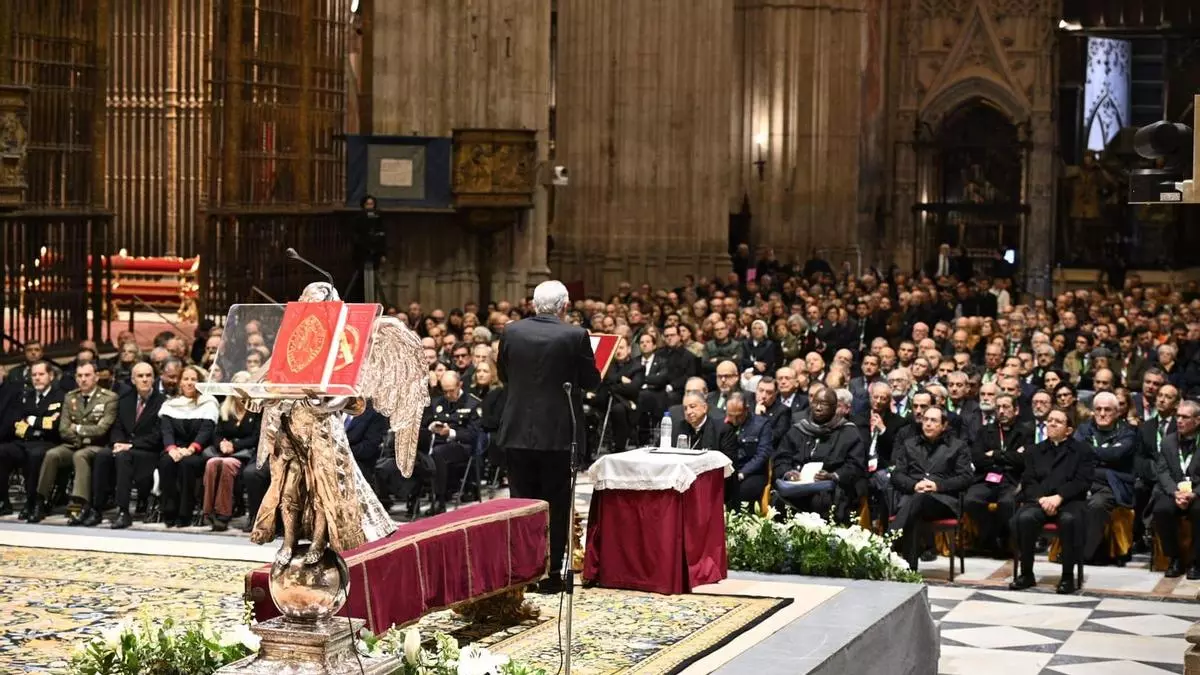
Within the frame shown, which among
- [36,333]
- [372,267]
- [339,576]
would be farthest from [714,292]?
[339,576]

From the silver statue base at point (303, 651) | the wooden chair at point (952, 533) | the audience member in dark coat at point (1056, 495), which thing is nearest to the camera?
the silver statue base at point (303, 651)

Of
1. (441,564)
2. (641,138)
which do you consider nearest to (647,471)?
(441,564)

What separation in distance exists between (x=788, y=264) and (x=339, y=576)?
27.3 m

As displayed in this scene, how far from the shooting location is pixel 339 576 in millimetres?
6574

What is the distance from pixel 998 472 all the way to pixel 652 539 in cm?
437

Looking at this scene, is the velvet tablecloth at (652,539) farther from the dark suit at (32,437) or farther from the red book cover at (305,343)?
the dark suit at (32,437)

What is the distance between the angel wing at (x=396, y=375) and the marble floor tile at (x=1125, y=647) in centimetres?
496

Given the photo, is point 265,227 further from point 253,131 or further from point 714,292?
point 714,292

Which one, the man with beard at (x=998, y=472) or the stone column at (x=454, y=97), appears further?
the stone column at (x=454, y=97)

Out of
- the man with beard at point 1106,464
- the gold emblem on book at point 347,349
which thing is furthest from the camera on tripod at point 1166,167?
the man with beard at point 1106,464

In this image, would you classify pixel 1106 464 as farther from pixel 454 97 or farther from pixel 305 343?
pixel 454 97

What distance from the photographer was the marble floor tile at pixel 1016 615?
11.7m

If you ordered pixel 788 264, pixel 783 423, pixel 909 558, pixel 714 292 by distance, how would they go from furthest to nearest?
pixel 788 264 → pixel 714 292 → pixel 783 423 → pixel 909 558

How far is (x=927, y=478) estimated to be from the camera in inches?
518
